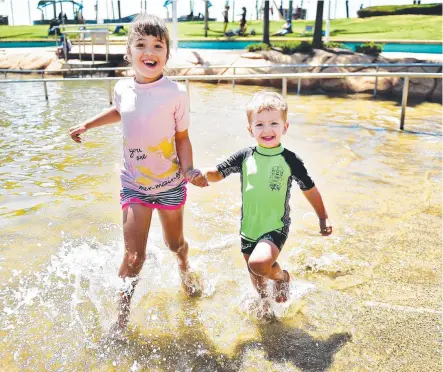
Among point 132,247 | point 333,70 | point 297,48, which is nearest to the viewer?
point 132,247

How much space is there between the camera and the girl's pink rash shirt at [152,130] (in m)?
2.63

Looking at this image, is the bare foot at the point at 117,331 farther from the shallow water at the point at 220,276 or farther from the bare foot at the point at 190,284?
the bare foot at the point at 190,284

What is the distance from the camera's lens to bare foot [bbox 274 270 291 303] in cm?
285

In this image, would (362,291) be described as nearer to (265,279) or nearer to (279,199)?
(265,279)

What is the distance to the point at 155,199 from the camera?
8.95ft

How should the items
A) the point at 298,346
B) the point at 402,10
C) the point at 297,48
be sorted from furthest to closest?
the point at 402,10 → the point at 297,48 → the point at 298,346

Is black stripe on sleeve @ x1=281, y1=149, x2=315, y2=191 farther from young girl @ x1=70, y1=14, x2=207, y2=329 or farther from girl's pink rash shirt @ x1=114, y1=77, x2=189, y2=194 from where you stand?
Result: girl's pink rash shirt @ x1=114, y1=77, x2=189, y2=194

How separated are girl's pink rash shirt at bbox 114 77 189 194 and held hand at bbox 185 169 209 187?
4.9 inches

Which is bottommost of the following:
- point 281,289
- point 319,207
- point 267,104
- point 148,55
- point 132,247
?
point 281,289

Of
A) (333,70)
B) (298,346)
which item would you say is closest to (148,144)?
(298,346)

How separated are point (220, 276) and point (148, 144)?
1256 millimetres

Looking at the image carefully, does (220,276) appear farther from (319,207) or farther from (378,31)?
(378,31)

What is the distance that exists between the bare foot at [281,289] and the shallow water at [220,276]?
0.06 m

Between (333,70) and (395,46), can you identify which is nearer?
(333,70)
